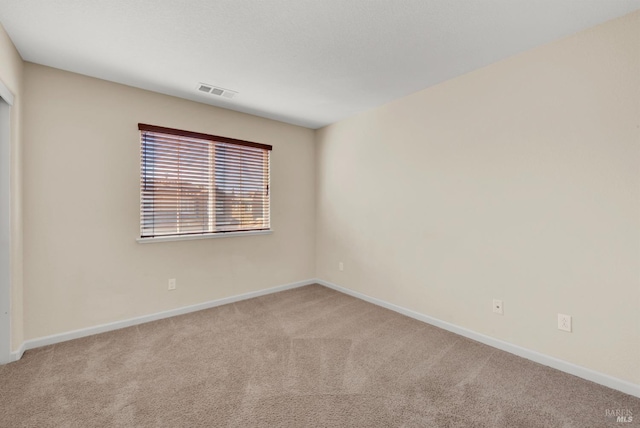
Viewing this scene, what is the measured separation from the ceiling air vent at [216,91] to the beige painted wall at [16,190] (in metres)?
1.32

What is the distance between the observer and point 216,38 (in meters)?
2.02

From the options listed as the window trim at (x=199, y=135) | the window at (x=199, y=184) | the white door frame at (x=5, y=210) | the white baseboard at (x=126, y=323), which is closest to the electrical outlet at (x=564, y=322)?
the white baseboard at (x=126, y=323)

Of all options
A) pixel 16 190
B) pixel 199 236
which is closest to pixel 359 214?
pixel 199 236

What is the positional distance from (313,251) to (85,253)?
2.77m

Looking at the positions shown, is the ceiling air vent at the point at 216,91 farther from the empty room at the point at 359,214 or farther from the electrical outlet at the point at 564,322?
the electrical outlet at the point at 564,322

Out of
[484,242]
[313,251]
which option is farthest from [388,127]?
[313,251]

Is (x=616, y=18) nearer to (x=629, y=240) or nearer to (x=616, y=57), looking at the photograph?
(x=616, y=57)

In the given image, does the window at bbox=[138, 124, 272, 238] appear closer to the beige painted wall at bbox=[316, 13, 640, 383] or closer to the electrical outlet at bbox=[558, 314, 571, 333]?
the beige painted wall at bbox=[316, 13, 640, 383]

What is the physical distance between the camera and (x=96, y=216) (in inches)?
104

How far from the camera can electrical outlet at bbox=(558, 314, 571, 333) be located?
2.03 m

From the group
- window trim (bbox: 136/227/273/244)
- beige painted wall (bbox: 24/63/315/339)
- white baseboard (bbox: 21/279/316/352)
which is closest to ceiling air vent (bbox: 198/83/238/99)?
beige painted wall (bbox: 24/63/315/339)

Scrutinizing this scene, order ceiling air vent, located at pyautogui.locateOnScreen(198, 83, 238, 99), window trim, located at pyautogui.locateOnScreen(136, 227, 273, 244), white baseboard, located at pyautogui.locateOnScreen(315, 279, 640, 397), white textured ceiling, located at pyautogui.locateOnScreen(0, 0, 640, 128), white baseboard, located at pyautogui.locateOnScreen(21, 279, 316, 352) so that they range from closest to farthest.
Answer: white textured ceiling, located at pyautogui.locateOnScreen(0, 0, 640, 128), white baseboard, located at pyautogui.locateOnScreen(315, 279, 640, 397), white baseboard, located at pyautogui.locateOnScreen(21, 279, 316, 352), ceiling air vent, located at pyautogui.locateOnScreen(198, 83, 238, 99), window trim, located at pyautogui.locateOnScreen(136, 227, 273, 244)

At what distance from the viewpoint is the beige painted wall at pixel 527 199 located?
1.82m

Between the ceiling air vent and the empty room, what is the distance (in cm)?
3
